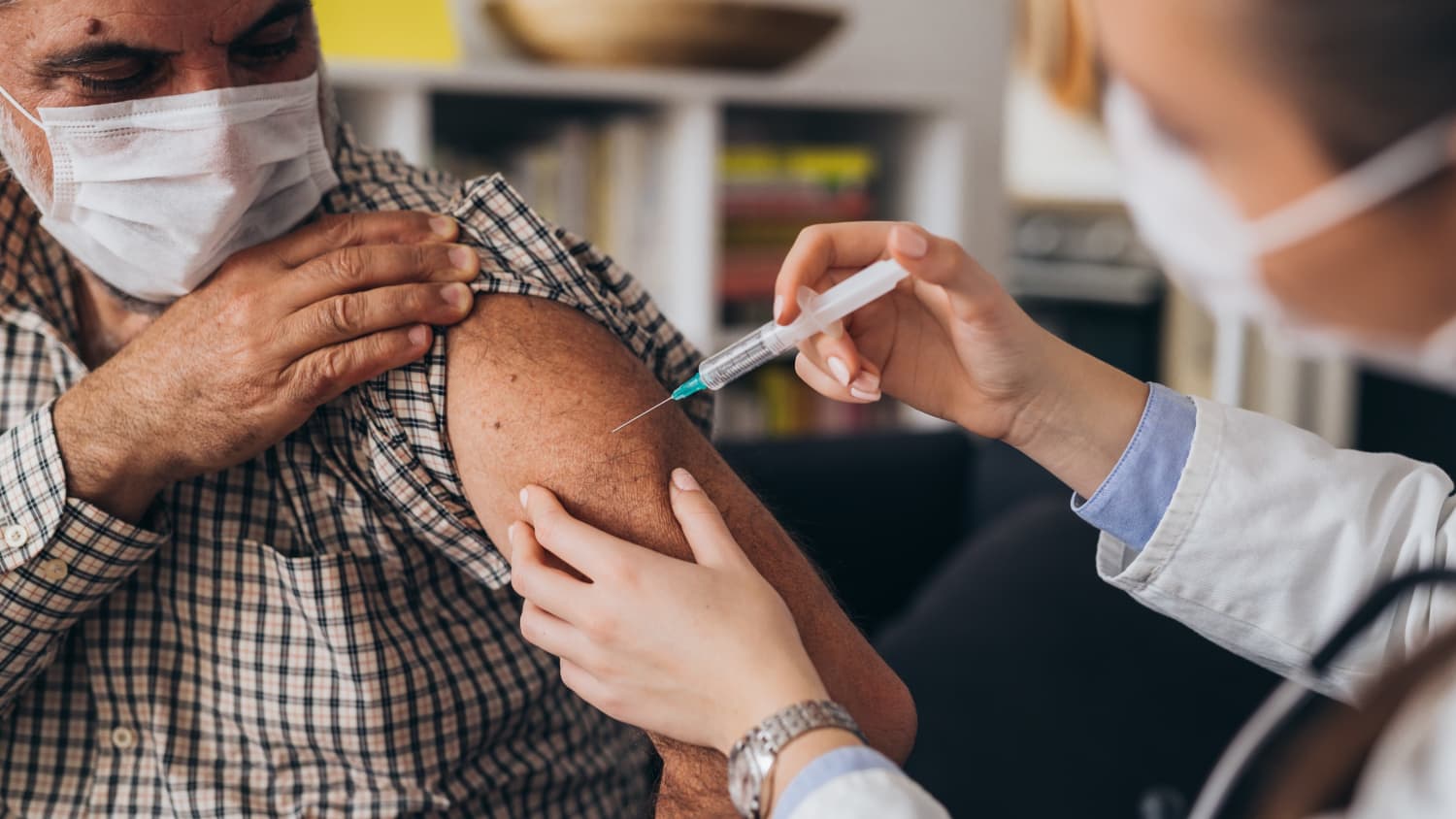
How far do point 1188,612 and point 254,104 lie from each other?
0.89 m

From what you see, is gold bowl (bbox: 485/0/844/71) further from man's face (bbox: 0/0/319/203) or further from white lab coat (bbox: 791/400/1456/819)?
white lab coat (bbox: 791/400/1456/819)

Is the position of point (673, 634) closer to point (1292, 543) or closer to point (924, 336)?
point (924, 336)

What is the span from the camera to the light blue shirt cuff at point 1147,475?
1.07m

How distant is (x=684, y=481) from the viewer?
3.18ft

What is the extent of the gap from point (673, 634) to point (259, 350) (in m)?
0.45

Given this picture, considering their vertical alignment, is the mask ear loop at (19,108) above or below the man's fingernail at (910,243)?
above

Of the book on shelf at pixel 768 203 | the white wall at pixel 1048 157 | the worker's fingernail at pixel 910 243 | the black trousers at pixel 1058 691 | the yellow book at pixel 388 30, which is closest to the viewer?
the worker's fingernail at pixel 910 243

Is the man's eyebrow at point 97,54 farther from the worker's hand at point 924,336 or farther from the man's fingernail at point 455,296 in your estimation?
the worker's hand at point 924,336

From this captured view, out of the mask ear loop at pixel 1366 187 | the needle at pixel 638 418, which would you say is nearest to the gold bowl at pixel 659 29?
the needle at pixel 638 418

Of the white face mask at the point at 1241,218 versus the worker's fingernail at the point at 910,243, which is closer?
the white face mask at the point at 1241,218

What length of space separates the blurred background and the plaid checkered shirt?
1.74 feet

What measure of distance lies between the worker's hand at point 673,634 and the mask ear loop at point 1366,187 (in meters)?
0.39

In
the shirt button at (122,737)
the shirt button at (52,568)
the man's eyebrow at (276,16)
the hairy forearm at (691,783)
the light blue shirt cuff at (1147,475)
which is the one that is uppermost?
the man's eyebrow at (276,16)

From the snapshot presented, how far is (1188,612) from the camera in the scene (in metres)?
1.09
